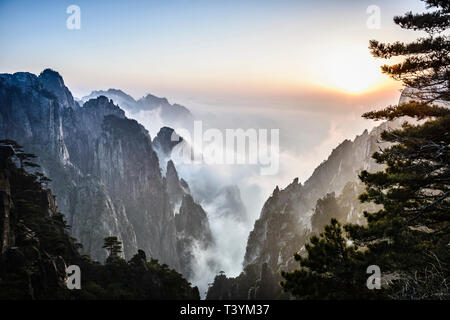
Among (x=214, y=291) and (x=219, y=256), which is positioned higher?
(x=214, y=291)

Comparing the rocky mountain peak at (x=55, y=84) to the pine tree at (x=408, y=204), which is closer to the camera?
the pine tree at (x=408, y=204)

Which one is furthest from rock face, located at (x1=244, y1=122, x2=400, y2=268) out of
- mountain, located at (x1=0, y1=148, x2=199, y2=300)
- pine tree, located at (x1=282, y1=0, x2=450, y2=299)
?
pine tree, located at (x1=282, y1=0, x2=450, y2=299)

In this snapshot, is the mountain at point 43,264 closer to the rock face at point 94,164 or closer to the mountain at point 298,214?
the mountain at point 298,214

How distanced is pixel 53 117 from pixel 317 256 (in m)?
129

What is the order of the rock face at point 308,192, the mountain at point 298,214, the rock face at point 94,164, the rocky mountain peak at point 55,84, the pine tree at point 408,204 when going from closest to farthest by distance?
1. the pine tree at point 408,204
2. the mountain at point 298,214
3. the rock face at point 308,192
4. the rock face at point 94,164
5. the rocky mountain peak at point 55,84

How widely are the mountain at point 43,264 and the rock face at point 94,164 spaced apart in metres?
72.3

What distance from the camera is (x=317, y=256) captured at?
595 inches

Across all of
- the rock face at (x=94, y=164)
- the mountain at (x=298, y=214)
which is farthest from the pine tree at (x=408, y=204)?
the rock face at (x=94, y=164)

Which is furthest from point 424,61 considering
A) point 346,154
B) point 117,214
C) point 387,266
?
point 117,214

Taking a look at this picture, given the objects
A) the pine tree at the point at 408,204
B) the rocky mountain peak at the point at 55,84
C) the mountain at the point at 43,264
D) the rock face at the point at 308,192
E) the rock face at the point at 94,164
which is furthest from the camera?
the rocky mountain peak at the point at 55,84

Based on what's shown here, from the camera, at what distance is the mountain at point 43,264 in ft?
71.3

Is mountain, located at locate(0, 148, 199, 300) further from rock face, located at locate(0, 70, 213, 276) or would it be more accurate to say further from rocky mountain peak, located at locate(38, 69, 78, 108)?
rocky mountain peak, located at locate(38, 69, 78, 108)

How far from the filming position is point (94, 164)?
142750 mm
